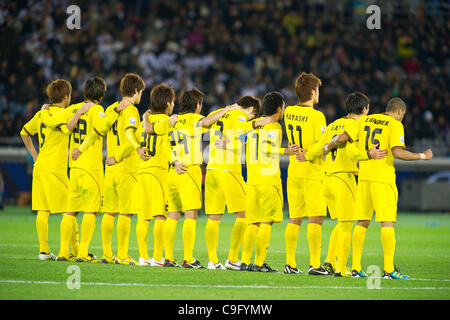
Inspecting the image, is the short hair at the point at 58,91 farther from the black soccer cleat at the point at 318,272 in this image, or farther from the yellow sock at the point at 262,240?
the black soccer cleat at the point at 318,272

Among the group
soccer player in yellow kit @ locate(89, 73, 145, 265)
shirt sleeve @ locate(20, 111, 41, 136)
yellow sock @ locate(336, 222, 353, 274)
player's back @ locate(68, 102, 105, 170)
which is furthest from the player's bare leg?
shirt sleeve @ locate(20, 111, 41, 136)

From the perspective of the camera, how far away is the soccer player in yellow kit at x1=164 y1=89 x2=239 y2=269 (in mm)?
10977

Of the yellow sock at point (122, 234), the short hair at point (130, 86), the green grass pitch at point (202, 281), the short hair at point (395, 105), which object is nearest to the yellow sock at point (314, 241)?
the green grass pitch at point (202, 281)

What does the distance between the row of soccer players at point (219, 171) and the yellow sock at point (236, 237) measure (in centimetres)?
1

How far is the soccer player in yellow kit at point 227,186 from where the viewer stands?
10953 millimetres

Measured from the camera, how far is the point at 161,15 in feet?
94.1

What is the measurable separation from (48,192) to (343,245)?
4263 mm

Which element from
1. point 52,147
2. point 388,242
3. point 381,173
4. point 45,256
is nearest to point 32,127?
point 52,147

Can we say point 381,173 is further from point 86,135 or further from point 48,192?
point 48,192

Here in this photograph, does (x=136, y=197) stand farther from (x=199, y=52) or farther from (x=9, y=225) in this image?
(x=199, y=52)

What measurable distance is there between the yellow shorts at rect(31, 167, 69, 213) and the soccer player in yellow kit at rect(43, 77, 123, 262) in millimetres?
173

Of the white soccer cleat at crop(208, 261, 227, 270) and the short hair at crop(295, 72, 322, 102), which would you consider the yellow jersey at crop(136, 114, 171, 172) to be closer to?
the white soccer cleat at crop(208, 261, 227, 270)
